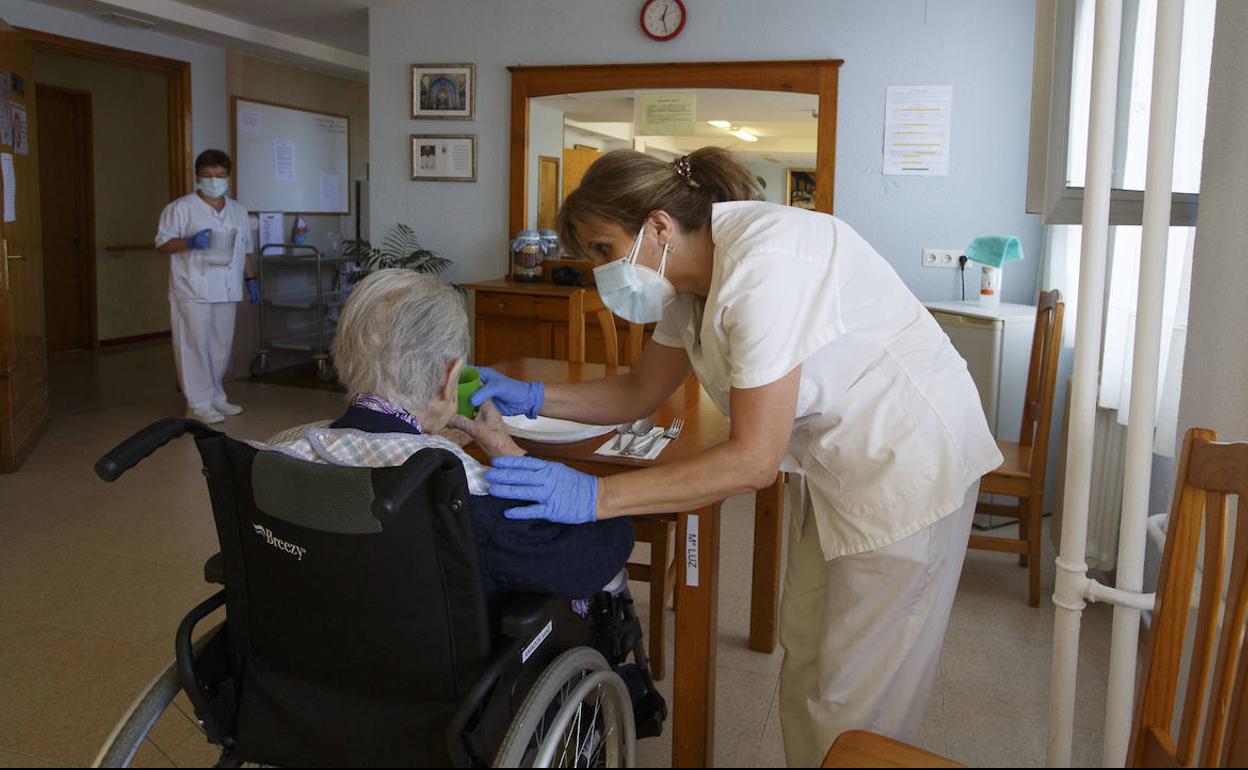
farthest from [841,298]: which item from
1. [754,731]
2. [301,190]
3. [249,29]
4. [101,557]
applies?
[301,190]

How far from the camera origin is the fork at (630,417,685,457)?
76.0 inches

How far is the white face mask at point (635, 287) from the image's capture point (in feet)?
5.27

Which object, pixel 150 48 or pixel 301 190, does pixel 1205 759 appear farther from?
pixel 301 190

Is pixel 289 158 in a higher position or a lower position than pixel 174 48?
lower

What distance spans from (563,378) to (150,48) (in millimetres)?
4583

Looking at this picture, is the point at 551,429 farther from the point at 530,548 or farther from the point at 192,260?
the point at 192,260

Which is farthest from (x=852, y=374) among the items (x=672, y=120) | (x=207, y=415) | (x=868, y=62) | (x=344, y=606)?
(x=207, y=415)

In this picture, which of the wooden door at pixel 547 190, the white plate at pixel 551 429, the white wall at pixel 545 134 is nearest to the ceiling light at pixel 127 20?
the white wall at pixel 545 134

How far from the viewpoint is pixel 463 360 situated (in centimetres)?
152

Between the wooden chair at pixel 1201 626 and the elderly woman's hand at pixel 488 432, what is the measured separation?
999mm

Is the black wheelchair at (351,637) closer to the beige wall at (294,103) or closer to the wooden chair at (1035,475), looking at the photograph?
the wooden chair at (1035,475)

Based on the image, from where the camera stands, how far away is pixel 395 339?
4.70 ft

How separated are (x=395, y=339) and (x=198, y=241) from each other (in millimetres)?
4257

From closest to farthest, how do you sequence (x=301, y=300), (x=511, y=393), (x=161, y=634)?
(x=511, y=393) → (x=161, y=634) → (x=301, y=300)
